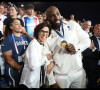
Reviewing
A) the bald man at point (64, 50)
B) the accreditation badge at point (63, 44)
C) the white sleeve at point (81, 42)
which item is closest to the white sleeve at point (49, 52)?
the bald man at point (64, 50)

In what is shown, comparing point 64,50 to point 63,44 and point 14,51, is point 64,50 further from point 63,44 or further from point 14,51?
point 14,51

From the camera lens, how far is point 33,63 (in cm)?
120

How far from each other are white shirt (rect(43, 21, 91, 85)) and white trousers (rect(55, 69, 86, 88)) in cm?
4

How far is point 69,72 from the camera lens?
4.31ft

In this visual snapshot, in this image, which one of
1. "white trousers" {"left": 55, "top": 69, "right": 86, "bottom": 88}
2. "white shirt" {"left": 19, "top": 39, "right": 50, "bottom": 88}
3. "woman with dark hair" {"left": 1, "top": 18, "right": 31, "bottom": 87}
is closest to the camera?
"white shirt" {"left": 19, "top": 39, "right": 50, "bottom": 88}

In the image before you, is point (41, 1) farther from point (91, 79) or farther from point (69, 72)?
point (91, 79)

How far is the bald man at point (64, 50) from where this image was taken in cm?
129

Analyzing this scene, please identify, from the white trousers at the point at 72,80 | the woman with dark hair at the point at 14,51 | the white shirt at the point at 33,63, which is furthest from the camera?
the woman with dark hair at the point at 14,51

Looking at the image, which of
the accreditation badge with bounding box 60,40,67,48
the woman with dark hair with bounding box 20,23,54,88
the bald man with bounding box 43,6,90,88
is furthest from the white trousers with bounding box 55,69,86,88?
the accreditation badge with bounding box 60,40,67,48

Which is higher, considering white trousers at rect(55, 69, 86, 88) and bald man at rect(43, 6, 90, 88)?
bald man at rect(43, 6, 90, 88)

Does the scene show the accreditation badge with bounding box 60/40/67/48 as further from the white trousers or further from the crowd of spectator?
the white trousers

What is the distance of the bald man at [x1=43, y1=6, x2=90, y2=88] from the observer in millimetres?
1295

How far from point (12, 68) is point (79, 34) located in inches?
34.9

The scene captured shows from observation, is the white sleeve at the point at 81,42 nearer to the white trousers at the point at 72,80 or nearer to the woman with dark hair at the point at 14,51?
the white trousers at the point at 72,80
